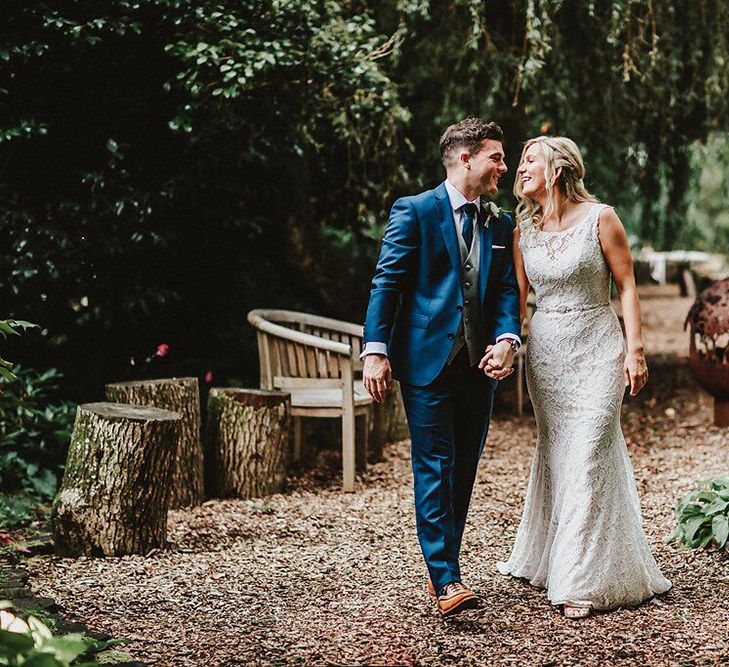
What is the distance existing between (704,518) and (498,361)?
1.73 m

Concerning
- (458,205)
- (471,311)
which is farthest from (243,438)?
(458,205)

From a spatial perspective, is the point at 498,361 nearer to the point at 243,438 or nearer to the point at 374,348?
the point at 374,348

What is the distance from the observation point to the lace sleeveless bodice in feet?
13.0

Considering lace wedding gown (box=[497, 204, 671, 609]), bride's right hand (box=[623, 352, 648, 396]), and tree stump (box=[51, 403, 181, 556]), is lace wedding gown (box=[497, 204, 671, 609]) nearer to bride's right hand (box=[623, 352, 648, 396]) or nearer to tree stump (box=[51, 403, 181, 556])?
bride's right hand (box=[623, 352, 648, 396])

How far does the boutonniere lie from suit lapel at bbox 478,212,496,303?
1cm

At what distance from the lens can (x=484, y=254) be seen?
3889 mm

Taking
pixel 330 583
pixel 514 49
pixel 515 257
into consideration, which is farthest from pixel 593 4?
pixel 330 583

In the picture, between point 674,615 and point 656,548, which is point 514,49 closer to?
point 656,548

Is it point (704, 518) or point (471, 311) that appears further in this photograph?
point (704, 518)

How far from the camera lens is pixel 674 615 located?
3.92 m

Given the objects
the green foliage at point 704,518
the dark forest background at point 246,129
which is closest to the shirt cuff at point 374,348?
the green foliage at point 704,518

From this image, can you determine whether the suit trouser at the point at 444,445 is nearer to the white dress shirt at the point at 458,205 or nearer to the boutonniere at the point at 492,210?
the white dress shirt at the point at 458,205

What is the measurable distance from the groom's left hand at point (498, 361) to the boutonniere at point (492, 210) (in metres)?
0.51

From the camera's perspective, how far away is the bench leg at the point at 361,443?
6840 mm
